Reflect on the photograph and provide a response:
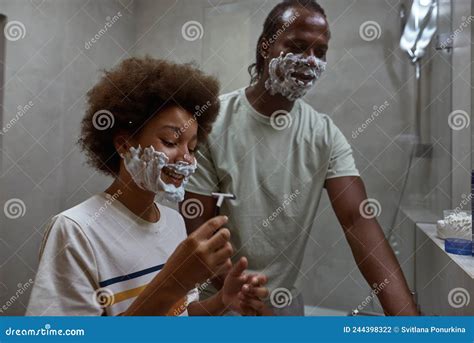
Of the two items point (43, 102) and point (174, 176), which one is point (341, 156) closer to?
point (174, 176)

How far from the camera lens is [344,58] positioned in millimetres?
980

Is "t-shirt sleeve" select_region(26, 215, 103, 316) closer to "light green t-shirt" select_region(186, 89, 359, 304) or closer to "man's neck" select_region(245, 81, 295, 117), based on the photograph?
"light green t-shirt" select_region(186, 89, 359, 304)

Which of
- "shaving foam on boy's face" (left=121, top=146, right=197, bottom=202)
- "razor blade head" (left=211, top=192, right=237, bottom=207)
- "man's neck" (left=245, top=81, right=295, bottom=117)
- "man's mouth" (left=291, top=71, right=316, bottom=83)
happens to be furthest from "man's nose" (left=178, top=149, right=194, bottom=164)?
"man's mouth" (left=291, top=71, right=316, bottom=83)

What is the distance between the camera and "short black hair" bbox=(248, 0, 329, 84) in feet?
3.15

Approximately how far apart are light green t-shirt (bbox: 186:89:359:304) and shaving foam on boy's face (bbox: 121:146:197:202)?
91mm

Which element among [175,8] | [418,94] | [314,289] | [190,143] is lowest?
[314,289]

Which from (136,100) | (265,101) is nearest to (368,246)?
(265,101)

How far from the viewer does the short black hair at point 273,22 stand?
37.8 inches

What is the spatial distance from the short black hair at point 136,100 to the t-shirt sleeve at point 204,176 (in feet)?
0.12

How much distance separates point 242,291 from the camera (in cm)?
97

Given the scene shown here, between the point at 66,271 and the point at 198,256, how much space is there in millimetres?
286
